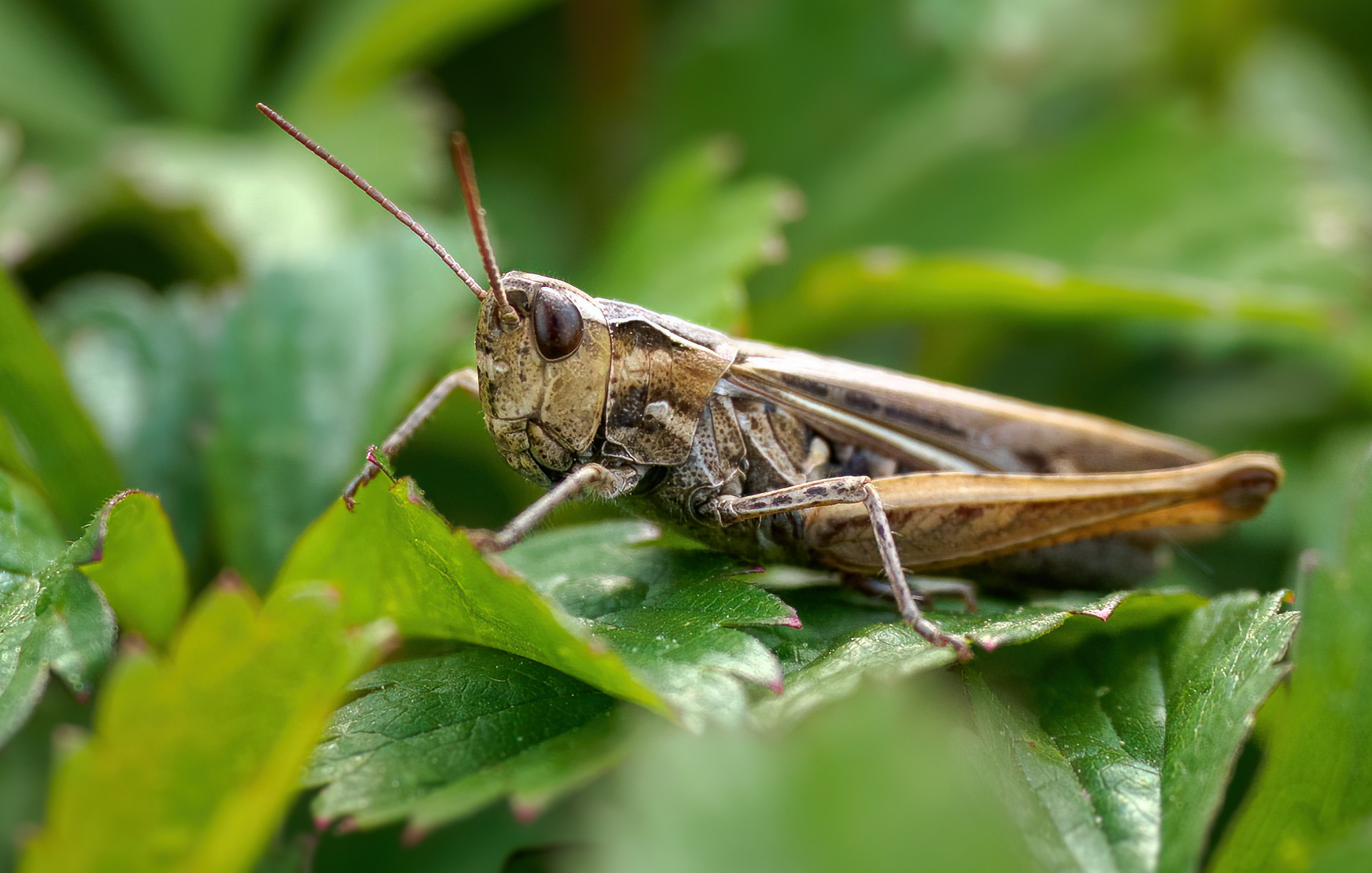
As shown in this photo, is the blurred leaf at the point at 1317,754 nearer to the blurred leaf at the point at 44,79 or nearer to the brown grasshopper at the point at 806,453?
the brown grasshopper at the point at 806,453

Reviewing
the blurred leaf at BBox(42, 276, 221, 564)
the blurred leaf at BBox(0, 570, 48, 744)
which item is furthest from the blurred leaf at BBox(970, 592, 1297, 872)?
the blurred leaf at BBox(42, 276, 221, 564)

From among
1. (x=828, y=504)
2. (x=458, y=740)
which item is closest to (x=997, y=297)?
(x=828, y=504)

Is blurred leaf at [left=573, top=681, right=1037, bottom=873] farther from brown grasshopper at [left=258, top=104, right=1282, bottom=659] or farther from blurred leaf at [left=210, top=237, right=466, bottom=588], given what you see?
blurred leaf at [left=210, top=237, right=466, bottom=588]

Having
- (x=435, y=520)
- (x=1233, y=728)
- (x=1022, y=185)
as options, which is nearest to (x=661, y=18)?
(x=1022, y=185)

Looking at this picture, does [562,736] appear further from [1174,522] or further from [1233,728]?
[1174,522]

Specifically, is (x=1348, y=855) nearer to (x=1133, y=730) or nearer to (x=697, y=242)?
(x=1133, y=730)
